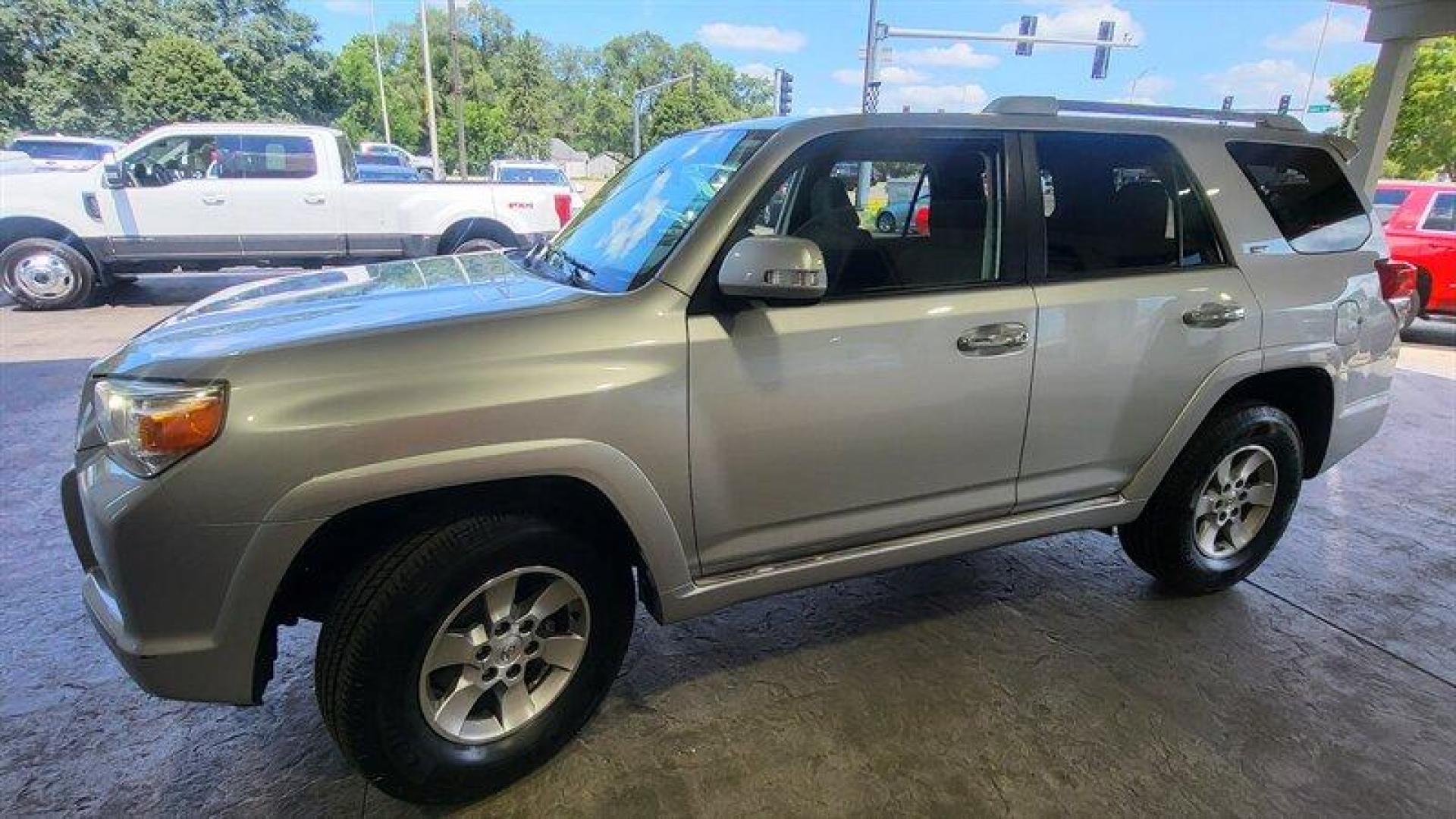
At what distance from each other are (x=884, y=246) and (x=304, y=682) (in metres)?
2.34

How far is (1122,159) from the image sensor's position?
282 cm

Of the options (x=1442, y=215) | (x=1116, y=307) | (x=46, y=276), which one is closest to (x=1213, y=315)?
(x=1116, y=307)

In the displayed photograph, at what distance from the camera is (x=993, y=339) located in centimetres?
247

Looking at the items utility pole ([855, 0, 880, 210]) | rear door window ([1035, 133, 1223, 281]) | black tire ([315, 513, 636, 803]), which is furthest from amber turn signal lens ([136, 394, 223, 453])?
utility pole ([855, 0, 880, 210])

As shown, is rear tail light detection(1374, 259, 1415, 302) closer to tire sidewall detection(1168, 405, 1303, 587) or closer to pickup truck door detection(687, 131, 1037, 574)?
tire sidewall detection(1168, 405, 1303, 587)

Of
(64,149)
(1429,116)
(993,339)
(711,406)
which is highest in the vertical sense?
(1429,116)

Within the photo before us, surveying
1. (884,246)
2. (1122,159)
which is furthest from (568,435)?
(1122,159)

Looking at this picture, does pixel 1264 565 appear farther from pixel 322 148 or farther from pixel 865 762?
pixel 322 148

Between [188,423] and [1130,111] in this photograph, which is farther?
[1130,111]

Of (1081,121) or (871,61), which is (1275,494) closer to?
(1081,121)

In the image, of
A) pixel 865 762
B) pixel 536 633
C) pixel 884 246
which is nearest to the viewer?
pixel 536 633

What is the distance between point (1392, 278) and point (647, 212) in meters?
3.03

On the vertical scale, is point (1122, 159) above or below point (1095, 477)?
above

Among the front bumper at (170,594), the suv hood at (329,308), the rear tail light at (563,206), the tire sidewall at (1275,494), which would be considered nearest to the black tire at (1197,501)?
the tire sidewall at (1275,494)
